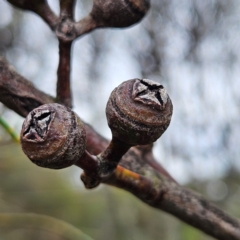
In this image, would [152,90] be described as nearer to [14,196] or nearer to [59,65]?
[59,65]

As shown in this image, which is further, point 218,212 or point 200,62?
point 200,62

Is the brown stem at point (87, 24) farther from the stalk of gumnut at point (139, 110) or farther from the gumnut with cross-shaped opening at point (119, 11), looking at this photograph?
the stalk of gumnut at point (139, 110)

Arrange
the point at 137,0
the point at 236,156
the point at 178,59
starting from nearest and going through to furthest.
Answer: the point at 137,0
the point at 236,156
the point at 178,59

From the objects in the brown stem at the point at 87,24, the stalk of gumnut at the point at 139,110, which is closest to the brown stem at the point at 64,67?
the brown stem at the point at 87,24

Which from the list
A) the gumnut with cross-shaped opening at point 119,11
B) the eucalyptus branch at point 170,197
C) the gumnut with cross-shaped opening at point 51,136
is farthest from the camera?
the eucalyptus branch at point 170,197

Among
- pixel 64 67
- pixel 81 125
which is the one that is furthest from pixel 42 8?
→ pixel 81 125

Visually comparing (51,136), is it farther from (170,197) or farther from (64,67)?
(170,197)

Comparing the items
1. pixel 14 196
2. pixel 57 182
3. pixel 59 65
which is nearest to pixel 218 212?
pixel 59 65
